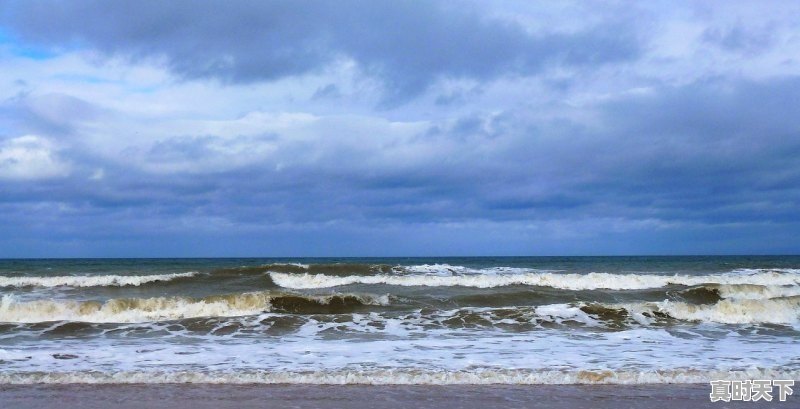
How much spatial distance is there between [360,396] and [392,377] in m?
1.16

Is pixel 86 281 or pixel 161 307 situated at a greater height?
pixel 86 281

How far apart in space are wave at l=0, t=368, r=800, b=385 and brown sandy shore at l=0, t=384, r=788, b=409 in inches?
10.0

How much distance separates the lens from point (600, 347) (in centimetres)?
1238

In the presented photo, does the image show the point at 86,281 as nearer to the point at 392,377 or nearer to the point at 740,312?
the point at 392,377

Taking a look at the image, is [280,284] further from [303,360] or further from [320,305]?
[303,360]

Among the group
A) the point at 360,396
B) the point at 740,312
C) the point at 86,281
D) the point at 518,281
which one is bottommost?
the point at 360,396

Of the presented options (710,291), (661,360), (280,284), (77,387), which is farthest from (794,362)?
(280,284)

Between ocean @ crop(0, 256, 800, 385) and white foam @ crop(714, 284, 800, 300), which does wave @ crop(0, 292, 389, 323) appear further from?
white foam @ crop(714, 284, 800, 300)

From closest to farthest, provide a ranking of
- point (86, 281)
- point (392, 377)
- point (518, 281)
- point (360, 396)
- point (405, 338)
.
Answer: point (360, 396) < point (392, 377) < point (405, 338) < point (518, 281) < point (86, 281)

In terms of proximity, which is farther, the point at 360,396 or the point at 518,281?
the point at 518,281

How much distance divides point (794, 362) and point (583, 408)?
550cm

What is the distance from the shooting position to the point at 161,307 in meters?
17.7

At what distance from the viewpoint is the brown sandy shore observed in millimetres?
7898

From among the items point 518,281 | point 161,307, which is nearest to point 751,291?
point 518,281
